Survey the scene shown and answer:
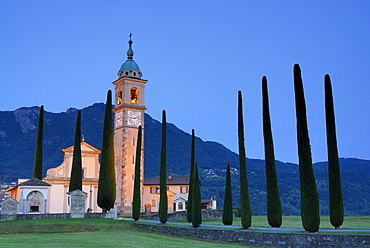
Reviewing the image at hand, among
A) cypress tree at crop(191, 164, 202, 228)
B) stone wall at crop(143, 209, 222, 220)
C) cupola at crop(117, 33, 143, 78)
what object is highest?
cupola at crop(117, 33, 143, 78)

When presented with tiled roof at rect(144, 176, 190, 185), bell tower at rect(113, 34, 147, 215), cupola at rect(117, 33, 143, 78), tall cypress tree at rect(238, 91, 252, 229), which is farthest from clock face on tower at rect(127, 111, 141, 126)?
tall cypress tree at rect(238, 91, 252, 229)

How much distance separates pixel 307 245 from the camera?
22.9 m

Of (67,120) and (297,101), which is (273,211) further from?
(67,120)

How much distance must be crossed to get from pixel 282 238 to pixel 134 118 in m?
38.6

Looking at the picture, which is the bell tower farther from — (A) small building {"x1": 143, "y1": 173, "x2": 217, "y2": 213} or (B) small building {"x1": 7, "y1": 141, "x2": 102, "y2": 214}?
(A) small building {"x1": 143, "y1": 173, "x2": 217, "y2": 213}

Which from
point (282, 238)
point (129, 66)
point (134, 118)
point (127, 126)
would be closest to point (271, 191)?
point (282, 238)

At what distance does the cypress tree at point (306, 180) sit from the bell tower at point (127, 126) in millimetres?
32942

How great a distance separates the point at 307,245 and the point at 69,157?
130ft

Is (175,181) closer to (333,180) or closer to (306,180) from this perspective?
(333,180)

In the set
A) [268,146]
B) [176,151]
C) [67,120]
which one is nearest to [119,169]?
[268,146]

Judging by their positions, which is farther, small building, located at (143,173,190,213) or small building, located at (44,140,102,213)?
small building, located at (143,173,190,213)

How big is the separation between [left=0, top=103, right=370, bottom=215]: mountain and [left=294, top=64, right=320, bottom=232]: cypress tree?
58.6m

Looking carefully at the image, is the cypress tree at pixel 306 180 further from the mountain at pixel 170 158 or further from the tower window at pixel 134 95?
the mountain at pixel 170 158

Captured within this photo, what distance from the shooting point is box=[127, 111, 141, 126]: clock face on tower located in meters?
59.1
